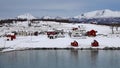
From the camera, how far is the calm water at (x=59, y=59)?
2092 cm

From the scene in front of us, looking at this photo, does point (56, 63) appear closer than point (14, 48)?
Yes

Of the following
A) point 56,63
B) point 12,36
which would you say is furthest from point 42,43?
point 56,63

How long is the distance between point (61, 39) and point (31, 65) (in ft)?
44.2

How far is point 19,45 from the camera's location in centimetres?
3148

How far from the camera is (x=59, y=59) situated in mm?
24172

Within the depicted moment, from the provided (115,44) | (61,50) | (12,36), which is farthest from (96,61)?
(12,36)

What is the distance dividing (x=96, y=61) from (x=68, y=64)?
246cm

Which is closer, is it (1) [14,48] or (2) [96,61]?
(2) [96,61]

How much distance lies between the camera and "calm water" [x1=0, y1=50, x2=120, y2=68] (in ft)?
68.6

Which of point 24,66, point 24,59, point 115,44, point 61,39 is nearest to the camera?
point 24,66

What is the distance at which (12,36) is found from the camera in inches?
1395

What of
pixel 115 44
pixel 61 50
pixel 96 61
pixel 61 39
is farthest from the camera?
pixel 61 39

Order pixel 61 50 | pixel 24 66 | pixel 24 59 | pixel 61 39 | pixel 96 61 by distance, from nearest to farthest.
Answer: pixel 24 66 → pixel 96 61 → pixel 24 59 → pixel 61 50 → pixel 61 39

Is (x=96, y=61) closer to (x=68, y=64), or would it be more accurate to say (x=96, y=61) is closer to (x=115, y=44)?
(x=68, y=64)
